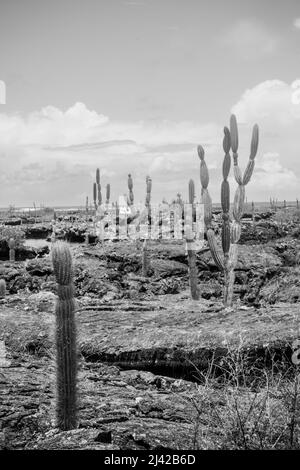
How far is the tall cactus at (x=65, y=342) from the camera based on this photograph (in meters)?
4.97

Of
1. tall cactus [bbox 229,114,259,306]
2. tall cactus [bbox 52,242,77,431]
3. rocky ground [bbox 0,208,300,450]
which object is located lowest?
rocky ground [bbox 0,208,300,450]

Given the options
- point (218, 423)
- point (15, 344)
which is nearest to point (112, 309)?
point (15, 344)

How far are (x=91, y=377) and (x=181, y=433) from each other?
89.2 inches

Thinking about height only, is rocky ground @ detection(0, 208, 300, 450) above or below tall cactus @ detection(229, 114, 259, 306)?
below

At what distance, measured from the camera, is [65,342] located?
5.07 meters

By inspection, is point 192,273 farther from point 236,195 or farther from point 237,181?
point 237,181

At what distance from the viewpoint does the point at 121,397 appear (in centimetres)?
589

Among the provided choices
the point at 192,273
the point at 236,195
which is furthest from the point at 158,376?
the point at 192,273

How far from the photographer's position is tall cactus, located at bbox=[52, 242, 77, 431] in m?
4.97

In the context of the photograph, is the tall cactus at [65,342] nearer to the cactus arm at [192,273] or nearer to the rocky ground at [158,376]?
the rocky ground at [158,376]

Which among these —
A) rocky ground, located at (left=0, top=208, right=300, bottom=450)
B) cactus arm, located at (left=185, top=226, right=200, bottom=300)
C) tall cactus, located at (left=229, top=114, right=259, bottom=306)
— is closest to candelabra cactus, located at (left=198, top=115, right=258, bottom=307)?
tall cactus, located at (left=229, top=114, right=259, bottom=306)

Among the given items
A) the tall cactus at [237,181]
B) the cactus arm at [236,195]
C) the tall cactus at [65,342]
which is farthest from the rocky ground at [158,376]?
the tall cactus at [237,181]

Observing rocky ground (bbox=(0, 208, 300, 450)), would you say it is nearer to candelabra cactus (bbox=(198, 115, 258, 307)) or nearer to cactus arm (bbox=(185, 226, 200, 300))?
candelabra cactus (bbox=(198, 115, 258, 307))

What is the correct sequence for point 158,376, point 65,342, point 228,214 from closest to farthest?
point 65,342
point 158,376
point 228,214
